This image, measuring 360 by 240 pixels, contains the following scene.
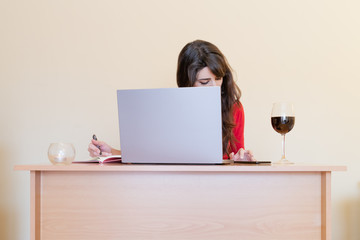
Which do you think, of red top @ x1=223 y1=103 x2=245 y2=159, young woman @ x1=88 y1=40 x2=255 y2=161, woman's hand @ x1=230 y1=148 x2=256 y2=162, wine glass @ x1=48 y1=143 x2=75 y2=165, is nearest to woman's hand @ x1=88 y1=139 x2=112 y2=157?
wine glass @ x1=48 y1=143 x2=75 y2=165

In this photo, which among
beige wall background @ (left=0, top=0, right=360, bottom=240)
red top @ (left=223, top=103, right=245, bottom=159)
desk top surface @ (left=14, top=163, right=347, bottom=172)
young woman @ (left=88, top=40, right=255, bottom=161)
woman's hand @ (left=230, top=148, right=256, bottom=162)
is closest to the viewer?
Result: desk top surface @ (left=14, top=163, right=347, bottom=172)

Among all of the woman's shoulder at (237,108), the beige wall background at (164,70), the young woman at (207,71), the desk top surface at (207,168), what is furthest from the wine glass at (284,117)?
the beige wall background at (164,70)

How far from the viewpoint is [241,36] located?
7.89 ft

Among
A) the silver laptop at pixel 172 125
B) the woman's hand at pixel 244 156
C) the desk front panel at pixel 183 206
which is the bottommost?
the desk front panel at pixel 183 206

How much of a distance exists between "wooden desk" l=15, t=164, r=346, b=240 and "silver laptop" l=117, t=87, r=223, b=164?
5cm

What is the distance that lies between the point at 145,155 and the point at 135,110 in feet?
0.43

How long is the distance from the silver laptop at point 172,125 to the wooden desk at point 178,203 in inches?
2.1

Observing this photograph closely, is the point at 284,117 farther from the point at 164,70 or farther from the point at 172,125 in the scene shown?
the point at 164,70

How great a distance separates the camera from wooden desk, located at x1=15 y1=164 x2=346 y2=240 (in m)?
1.03

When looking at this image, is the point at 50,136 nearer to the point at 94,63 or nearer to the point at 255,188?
the point at 94,63

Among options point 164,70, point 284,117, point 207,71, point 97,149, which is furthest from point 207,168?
point 164,70

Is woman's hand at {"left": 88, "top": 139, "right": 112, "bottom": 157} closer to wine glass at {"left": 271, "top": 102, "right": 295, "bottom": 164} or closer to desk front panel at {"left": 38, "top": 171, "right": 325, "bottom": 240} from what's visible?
desk front panel at {"left": 38, "top": 171, "right": 325, "bottom": 240}

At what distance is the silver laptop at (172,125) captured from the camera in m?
1.03

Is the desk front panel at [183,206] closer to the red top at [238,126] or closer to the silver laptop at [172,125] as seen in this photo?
the silver laptop at [172,125]
